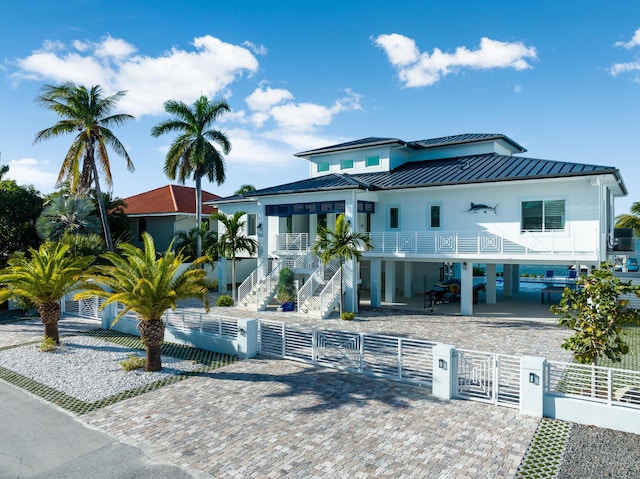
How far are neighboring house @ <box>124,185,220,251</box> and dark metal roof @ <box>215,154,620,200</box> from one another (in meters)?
12.9

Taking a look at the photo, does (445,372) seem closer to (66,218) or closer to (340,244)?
(340,244)

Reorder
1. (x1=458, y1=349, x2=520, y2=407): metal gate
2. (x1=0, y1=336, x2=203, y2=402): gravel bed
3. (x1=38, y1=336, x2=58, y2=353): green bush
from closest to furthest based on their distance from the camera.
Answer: (x1=458, y1=349, x2=520, y2=407): metal gate, (x1=0, y1=336, x2=203, y2=402): gravel bed, (x1=38, y1=336, x2=58, y2=353): green bush

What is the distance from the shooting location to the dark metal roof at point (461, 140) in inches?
995

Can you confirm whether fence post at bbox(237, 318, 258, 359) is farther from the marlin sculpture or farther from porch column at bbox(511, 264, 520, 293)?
porch column at bbox(511, 264, 520, 293)

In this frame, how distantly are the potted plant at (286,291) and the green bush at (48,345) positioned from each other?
33.0ft

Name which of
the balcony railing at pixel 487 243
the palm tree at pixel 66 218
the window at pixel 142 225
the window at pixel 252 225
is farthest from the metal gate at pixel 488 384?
the window at pixel 142 225

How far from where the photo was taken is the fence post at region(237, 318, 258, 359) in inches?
562

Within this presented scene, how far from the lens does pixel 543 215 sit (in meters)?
19.9

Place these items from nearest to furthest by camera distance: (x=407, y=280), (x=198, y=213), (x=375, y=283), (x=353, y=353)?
(x=353, y=353) < (x=375, y=283) < (x=407, y=280) < (x=198, y=213)

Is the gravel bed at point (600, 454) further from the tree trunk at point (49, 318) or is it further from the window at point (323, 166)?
the window at point (323, 166)

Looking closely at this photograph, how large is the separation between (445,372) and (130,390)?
26.0ft

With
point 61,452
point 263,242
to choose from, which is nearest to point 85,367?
point 61,452

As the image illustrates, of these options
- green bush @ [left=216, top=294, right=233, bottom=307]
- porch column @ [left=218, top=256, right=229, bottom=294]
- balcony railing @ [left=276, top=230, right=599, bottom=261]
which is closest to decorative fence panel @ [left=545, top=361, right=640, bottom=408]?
balcony railing @ [left=276, top=230, right=599, bottom=261]

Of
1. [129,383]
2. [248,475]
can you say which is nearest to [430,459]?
[248,475]
